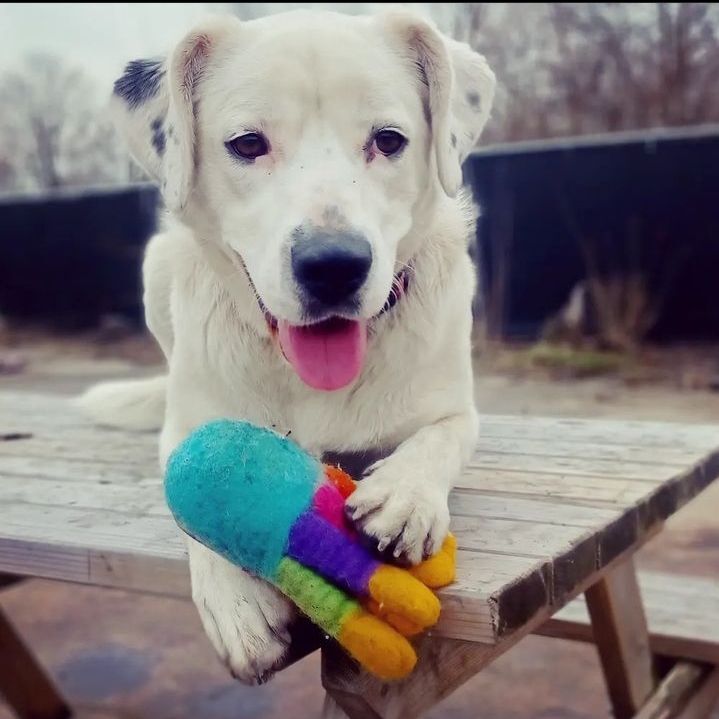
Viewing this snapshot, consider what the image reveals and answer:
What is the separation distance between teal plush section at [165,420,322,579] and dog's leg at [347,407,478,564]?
0.08 metres

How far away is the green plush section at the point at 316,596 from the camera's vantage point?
3.66ft

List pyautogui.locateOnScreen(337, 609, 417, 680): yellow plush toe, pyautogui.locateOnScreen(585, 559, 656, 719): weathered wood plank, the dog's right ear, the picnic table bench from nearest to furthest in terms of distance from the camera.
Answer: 1. pyautogui.locateOnScreen(337, 609, 417, 680): yellow plush toe
2. the picnic table bench
3. the dog's right ear
4. pyautogui.locateOnScreen(585, 559, 656, 719): weathered wood plank

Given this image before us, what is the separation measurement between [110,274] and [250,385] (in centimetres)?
943

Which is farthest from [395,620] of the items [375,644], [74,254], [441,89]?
[74,254]

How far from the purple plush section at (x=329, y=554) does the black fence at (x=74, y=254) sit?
9.52 meters

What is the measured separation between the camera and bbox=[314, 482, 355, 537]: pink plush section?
118 centimetres

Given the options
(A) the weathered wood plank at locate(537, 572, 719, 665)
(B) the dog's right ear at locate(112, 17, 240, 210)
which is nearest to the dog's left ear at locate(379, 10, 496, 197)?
(B) the dog's right ear at locate(112, 17, 240, 210)

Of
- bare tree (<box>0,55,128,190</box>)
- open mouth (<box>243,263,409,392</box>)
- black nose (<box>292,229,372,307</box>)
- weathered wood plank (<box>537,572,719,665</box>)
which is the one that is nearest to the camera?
black nose (<box>292,229,372,307</box>)

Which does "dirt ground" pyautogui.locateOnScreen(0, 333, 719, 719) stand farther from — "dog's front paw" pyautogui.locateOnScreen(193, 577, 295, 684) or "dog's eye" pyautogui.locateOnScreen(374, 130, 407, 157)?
"dog's eye" pyautogui.locateOnScreen(374, 130, 407, 157)

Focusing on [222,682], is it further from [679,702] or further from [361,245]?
[361,245]

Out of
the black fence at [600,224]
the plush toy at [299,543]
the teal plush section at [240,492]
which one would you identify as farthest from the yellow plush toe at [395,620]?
the black fence at [600,224]

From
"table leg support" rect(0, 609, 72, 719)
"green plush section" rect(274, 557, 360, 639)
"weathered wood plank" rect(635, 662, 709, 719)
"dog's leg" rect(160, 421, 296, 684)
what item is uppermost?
"green plush section" rect(274, 557, 360, 639)

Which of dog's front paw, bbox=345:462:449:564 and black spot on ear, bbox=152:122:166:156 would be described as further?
black spot on ear, bbox=152:122:166:156

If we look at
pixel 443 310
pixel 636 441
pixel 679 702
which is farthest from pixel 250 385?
pixel 679 702
